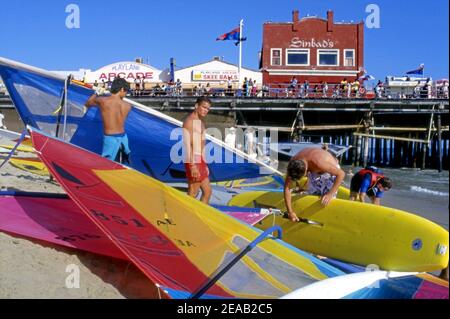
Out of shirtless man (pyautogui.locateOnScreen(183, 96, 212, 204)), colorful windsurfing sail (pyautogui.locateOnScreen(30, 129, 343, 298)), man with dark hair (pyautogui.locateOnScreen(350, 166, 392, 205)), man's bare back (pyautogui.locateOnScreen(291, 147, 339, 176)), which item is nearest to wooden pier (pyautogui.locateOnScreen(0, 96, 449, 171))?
man with dark hair (pyautogui.locateOnScreen(350, 166, 392, 205))

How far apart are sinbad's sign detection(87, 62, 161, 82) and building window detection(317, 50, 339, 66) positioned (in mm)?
9897

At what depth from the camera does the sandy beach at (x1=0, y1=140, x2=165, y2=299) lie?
3.16m

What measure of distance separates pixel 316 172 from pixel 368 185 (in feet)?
4.29

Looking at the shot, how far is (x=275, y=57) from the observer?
92.2 ft

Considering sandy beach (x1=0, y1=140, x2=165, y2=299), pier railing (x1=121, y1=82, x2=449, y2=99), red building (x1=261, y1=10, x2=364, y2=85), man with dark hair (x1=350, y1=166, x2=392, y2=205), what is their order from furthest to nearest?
red building (x1=261, y1=10, x2=364, y2=85)
pier railing (x1=121, y1=82, x2=449, y2=99)
man with dark hair (x1=350, y1=166, x2=392, y2=205)
sandy beach (x1=0, y1=140, x2=165, y2=299)

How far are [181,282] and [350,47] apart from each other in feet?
87.2

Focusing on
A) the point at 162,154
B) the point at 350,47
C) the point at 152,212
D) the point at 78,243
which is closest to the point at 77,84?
the point at 162,154

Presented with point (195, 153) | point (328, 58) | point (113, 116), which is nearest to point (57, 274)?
point (195, 153)

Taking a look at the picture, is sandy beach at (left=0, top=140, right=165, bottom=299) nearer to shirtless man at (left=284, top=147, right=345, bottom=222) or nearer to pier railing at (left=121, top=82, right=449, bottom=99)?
shirtless man at (left=284, top=147, right=345, bottom=222)

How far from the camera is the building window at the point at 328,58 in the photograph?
27797 millimetres

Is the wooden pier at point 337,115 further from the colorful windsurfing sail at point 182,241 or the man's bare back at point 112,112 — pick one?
the colorful windsurfing sail at point 182,241
